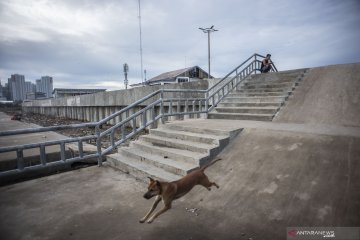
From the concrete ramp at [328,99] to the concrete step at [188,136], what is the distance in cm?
273

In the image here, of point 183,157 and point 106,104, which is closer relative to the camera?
point 183,157

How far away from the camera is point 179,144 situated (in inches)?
223

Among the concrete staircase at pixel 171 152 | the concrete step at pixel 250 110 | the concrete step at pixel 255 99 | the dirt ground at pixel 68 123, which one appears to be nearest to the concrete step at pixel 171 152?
the concrete staircase at pixel 171 152

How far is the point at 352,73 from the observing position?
8.22m

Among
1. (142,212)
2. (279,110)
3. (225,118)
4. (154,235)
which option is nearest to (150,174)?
(142,212)

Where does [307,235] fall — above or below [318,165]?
below

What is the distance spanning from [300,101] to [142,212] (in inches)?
256

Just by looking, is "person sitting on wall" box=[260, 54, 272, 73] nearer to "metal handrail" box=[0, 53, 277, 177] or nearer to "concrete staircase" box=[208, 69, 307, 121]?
"metal handrail" box=[0, 53, 277, 177]

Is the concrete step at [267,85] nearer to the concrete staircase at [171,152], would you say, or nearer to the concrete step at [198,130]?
the concrete staircase at [171,152]

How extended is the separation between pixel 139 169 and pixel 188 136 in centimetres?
153

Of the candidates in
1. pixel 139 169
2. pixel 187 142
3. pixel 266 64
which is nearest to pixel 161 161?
pixel 139 169

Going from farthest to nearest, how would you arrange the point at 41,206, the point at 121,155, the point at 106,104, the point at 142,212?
the point at 106,104 → the point at 121,155 → the point at 41,206 → the point at 142,212

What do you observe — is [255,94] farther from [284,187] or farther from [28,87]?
[28,87]

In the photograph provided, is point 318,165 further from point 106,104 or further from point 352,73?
point 106,104
